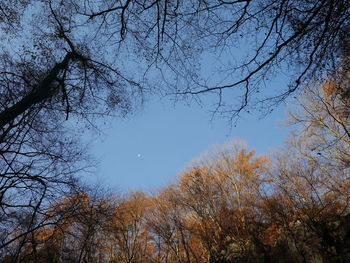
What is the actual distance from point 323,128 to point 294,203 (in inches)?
236

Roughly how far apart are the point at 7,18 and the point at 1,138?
99.8 inches

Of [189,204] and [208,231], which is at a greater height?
[189,204]

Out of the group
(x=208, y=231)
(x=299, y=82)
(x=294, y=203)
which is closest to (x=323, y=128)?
(x=294, y=203)

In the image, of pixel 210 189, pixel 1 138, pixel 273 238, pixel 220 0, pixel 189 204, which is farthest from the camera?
pixel 210 189

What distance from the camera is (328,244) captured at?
8930 millimetres

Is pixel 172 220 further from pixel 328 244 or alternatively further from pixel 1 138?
pixel 1 138

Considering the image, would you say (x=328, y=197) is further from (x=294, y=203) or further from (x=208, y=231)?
(x=208, y=231)

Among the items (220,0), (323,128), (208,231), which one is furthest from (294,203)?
(220,0)

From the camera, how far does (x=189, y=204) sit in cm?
1436

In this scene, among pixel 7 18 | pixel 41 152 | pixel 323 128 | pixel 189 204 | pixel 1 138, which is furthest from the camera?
pixel 189 204

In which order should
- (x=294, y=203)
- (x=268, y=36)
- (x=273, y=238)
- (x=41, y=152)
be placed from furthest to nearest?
(x=273, y=238) < (x=294, y=203) < (x=41, y=152) < (x=268, y=36)

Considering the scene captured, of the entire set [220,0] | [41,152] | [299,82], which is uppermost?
[41,152]

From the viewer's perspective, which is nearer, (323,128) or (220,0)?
(220,0)

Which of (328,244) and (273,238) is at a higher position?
(273,238)
